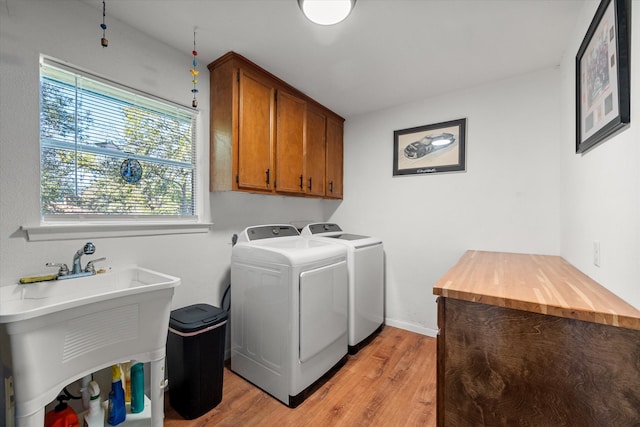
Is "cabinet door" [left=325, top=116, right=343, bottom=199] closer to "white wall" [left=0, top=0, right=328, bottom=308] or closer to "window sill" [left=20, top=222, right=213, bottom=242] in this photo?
"white wall" [left=0, top=0, right=328, bottom=308]

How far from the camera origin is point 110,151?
5.44ft

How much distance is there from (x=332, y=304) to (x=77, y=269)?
1.55 meters

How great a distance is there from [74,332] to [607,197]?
2.29 metres

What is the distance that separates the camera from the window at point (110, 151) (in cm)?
146

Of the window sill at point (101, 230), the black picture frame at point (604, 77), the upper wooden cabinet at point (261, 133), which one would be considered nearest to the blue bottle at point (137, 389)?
the window sill at point (101, 230)

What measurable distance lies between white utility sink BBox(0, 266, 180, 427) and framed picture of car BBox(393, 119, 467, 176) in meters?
2.37

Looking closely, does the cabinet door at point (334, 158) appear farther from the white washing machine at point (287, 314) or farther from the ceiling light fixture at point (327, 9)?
the ceiling light fixture at point (327, 9)

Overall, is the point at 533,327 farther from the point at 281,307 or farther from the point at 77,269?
the point at 77,269

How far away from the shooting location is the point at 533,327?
1035 mm

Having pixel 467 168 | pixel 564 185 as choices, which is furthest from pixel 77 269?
pixel 564 185

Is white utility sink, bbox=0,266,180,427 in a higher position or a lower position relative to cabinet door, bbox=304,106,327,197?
lower

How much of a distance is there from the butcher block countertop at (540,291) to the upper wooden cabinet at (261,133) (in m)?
1.53

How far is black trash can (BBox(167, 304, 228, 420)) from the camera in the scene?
162 cm

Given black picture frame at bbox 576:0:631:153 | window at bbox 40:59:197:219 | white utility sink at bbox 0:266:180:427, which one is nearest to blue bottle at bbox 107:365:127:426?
white utility sink at bbox 0:266:180:427
